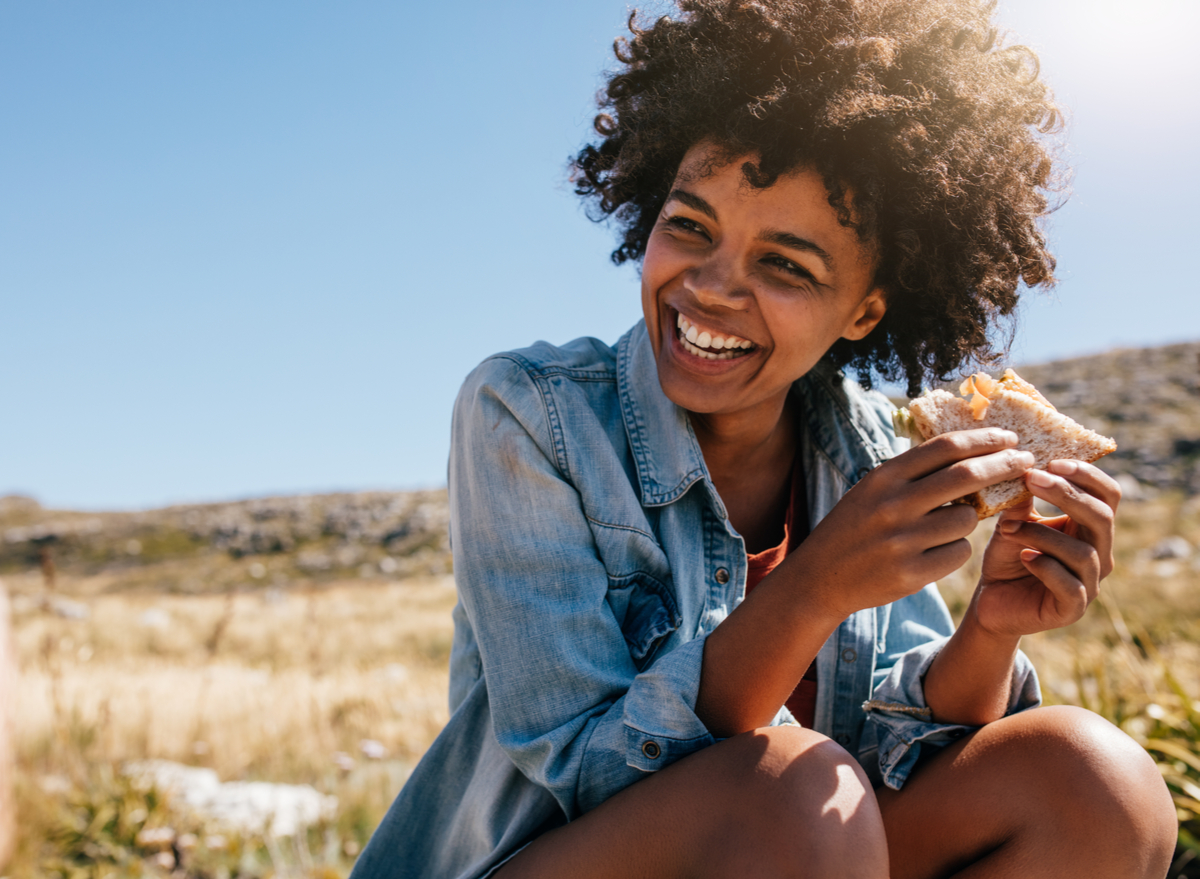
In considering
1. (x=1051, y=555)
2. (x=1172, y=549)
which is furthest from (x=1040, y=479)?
(x=1172, y=549)

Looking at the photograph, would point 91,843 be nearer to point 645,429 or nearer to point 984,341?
point 645,429

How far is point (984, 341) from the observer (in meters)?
2.67

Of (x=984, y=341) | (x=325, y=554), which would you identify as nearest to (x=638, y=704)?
(x=984, y=341)

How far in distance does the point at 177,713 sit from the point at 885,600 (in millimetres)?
6304

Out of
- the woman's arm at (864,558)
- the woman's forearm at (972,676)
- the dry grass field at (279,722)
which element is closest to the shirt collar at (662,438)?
the woman's arm at (864,558)

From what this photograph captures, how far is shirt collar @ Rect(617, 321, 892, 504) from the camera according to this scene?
214 cm

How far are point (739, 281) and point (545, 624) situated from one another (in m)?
0.94

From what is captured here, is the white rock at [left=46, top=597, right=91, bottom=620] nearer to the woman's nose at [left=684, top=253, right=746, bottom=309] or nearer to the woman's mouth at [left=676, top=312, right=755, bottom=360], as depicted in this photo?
the woman's mouth at [left=676, top=312, right=755, bottom=360]

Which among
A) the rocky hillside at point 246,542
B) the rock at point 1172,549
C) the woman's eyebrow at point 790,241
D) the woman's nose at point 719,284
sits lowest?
the rocky hillside at point 246,542

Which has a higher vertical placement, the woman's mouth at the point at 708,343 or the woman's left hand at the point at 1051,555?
the woman's mouth at the point at 708,343

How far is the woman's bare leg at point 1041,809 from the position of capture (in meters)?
1.71

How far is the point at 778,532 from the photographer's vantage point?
257 centimetres

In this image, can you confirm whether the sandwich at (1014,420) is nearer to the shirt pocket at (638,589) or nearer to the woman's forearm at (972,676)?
the woman's forearm at (972,676)

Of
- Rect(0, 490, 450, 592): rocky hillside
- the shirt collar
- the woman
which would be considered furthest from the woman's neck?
Rect(0, 490, 450, 592): rocky hillside
